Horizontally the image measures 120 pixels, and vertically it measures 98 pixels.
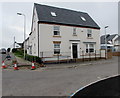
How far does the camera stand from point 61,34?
53.4 ft

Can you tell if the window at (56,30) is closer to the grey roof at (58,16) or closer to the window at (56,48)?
the grey roof at (58,16)

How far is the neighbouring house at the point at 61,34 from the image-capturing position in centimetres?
1501

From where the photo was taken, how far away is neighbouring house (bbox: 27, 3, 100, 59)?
15009mm

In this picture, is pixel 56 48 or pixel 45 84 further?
pixel 56 48

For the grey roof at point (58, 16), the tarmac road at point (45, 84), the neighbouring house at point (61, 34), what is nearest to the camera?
the tarmac road at point (45, 84)

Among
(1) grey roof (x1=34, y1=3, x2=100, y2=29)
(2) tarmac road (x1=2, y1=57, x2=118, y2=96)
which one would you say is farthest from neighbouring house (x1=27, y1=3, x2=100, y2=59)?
(2) tarmac road (x1=2, y1=57, x2=118, y2=96)

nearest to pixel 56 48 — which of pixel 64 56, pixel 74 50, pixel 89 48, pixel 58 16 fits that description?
pixel 64 56

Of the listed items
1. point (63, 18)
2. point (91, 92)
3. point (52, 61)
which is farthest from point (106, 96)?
point (63, 18)

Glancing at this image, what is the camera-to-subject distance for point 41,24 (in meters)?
14.8

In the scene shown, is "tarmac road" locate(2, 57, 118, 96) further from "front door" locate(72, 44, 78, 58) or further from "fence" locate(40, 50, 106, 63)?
"front door" locate(72, 44, 78, 58)

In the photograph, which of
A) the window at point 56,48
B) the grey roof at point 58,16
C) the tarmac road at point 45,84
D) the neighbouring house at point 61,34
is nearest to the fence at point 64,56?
the neighbouring house at point 61,34

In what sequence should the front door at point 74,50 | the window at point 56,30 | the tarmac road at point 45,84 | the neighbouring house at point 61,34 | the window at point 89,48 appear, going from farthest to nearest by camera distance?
the window at point 89,48 → the front door at point 74,50 → the window at point 56,30 → the neighbouring house at point 61,34 → the tarmac road at point 45,84

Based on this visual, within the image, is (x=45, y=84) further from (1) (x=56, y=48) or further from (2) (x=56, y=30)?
(2) (x=56, y=30)

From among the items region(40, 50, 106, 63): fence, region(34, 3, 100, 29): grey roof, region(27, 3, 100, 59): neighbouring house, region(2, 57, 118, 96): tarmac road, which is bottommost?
region(2, 57, 118, 96): tarmac road
